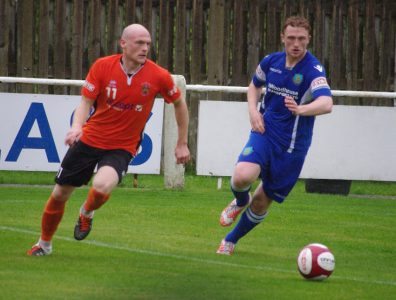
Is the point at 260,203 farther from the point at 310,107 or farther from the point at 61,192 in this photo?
the point at 61,192

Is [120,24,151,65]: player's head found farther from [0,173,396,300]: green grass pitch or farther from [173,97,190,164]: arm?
[0,173,396,300]: green grass pitch

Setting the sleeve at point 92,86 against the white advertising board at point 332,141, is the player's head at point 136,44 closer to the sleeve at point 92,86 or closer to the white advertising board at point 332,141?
the sleeve at point 92,86

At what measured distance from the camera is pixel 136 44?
11203mm

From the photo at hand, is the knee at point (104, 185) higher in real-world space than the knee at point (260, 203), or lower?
higher

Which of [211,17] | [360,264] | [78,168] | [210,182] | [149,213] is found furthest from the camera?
[211,17]

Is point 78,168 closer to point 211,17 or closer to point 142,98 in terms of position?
point 142,98

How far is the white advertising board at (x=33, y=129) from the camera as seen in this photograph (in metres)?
18.0

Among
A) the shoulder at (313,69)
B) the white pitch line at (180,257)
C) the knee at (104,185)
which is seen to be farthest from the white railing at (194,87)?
the knee at (104,185)

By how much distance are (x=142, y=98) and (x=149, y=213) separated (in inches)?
171

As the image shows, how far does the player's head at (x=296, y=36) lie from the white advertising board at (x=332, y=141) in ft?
22.8

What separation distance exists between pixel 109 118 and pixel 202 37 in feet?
34.5

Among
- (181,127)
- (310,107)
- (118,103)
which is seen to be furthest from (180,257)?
(310,107)

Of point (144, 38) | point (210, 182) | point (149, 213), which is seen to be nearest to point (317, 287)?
point (144, 38)

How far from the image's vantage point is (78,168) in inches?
439
